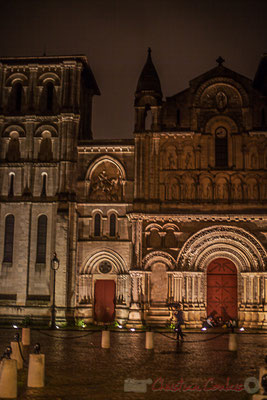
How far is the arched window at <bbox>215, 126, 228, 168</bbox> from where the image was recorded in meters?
37.4

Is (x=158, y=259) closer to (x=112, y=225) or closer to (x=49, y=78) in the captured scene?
(x=112, y=225)

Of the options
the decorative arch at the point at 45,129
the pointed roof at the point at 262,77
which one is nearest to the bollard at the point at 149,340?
the decorative arch at the point at 45,129

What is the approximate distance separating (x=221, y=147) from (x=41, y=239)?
1391cm

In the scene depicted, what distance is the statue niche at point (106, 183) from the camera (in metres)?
38.2

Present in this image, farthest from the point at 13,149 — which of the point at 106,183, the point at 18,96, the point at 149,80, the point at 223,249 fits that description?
the point at 223,249

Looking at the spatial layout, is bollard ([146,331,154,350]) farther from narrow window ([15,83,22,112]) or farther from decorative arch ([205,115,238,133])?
narrow window ([15,83,22,112])

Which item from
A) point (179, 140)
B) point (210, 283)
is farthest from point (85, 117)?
point (210, 283)

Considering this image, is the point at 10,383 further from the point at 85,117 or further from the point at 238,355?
the point at 85,117

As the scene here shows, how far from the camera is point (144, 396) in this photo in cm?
1413

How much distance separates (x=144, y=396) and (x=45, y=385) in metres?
2.87

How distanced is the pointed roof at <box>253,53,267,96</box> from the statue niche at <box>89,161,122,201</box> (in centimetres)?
1257

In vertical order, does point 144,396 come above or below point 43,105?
below

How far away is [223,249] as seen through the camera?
36.4 metres

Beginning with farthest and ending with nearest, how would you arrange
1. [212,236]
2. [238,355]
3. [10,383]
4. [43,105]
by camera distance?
[43,105] → [212,236] → [238,355] → [10,383]
